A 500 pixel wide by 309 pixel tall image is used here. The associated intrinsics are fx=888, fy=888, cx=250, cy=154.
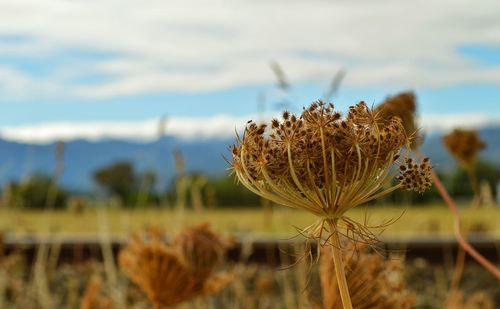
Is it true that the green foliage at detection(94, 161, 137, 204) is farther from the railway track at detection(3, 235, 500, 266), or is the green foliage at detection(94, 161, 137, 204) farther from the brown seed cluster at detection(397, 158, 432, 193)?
the brown seed cluster at detection(397, 158, 432, 193)

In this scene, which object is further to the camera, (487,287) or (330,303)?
(487,287)

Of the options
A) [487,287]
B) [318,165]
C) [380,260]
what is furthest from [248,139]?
[487,287]

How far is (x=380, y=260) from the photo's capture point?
186 cm

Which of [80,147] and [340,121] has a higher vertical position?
[80,147]

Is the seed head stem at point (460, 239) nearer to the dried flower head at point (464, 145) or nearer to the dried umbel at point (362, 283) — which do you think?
the dried umbel at point (362, 283)

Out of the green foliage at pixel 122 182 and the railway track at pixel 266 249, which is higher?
the green foliage at pixel 122 182

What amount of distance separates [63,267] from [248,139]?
7515mm

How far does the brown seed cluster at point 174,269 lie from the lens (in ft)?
8.12

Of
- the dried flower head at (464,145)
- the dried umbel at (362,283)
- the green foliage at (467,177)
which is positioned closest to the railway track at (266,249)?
the green foliage at (467,177)

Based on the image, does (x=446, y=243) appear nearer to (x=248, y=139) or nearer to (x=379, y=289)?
(x=379, y=289)

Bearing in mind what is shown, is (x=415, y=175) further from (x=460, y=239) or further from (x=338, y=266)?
(x=460, y=239)

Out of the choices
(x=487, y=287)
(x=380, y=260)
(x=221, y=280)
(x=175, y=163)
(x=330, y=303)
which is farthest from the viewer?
(x=487, y=287)

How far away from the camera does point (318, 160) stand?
121 cm

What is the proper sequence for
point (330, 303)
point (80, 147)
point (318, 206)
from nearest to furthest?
1. point (318, 206)
2. point (330, 303)
3. point (80, 147)
